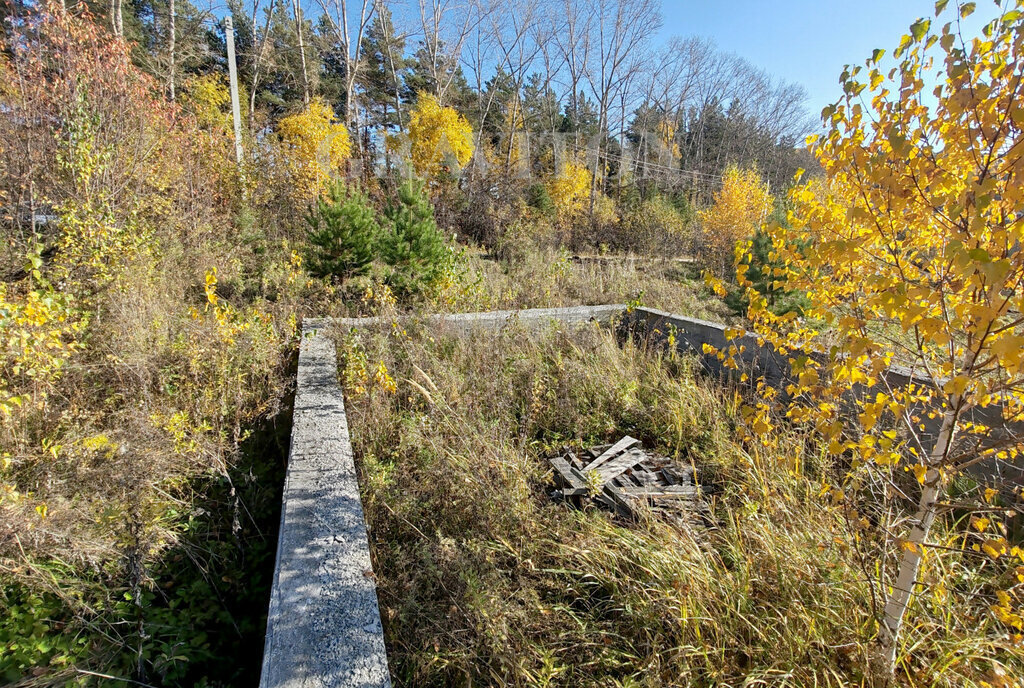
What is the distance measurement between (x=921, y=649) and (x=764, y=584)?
55 centimetres

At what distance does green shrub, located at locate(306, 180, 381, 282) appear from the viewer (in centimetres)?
653

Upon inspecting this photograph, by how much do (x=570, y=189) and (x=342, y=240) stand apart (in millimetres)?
15111

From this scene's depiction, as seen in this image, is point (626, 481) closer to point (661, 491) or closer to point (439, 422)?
point (661, 491)

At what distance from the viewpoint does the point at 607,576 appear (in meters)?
2.21

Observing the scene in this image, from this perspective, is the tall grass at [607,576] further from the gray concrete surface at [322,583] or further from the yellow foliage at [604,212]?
the yellow foliage at [604,212]

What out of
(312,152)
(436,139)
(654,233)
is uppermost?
(436,139)

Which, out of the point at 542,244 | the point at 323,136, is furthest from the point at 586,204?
the point at 323,136

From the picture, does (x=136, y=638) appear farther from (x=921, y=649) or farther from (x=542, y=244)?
(x=542, y=244)

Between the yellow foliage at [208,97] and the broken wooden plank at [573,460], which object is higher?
the yellow foliage at [208,97]

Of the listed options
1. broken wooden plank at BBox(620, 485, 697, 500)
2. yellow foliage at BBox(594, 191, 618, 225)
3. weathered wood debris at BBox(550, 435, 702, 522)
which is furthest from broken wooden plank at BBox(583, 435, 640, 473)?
yellow foliage at BBox(594, 191, 618, 225)

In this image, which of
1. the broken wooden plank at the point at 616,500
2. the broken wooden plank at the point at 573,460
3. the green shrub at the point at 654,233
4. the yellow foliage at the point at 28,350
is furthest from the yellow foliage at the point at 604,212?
the yellow foliage at the point at 28,350

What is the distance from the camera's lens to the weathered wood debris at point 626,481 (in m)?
2.99

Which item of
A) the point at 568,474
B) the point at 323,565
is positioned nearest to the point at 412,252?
the point at 568,474

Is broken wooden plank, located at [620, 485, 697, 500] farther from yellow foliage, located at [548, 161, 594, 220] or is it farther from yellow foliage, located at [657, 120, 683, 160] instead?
yellow foliage, located at [657, 120, 683, 160]
